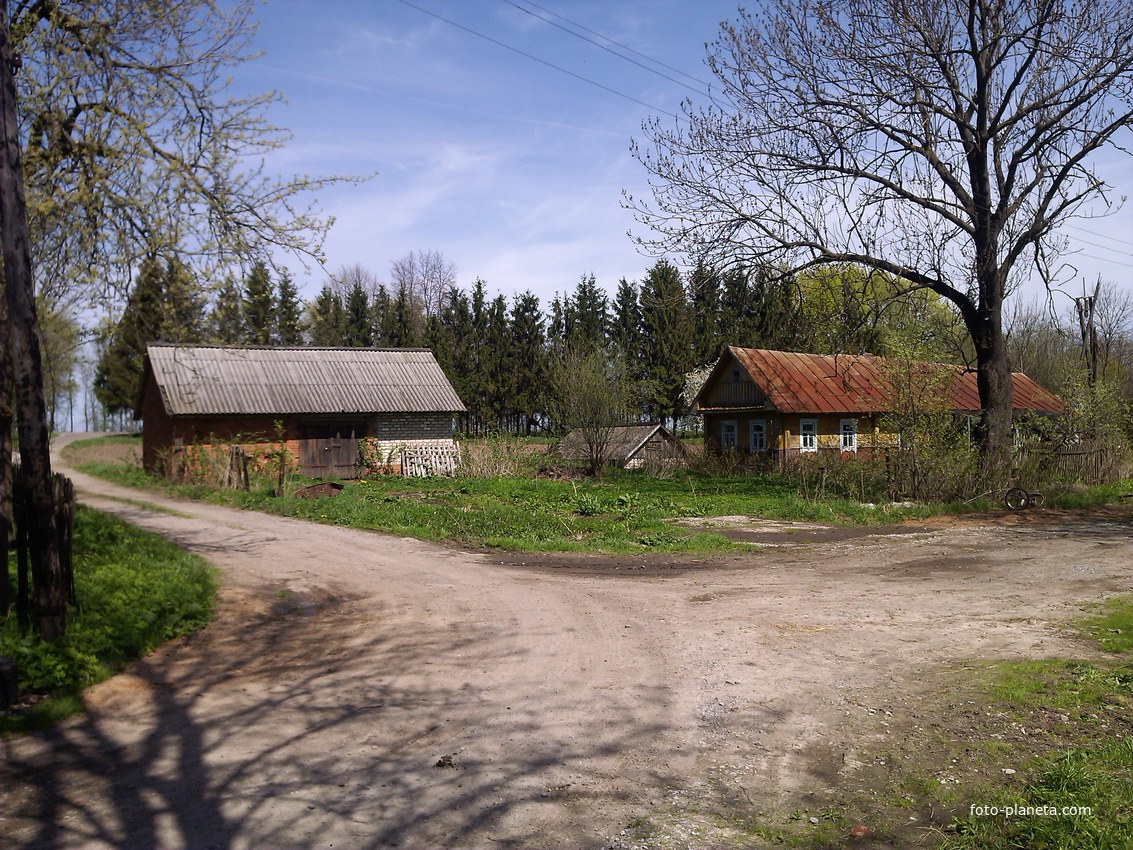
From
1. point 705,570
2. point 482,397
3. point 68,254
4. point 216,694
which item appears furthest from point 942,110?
point 482,397

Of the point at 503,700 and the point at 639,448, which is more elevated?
the point at 639,448

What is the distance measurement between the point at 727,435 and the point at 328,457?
15612 mm

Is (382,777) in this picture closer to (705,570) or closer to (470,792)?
(470,792)

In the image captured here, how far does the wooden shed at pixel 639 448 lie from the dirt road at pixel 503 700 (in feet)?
60.5

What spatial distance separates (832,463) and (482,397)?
34.3 meters

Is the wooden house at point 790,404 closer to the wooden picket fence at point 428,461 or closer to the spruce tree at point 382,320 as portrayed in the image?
the wooden picket fence at point 428,461

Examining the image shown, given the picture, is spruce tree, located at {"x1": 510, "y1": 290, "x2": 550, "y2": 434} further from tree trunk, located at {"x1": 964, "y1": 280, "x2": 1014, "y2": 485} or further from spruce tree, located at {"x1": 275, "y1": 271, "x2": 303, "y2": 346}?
spruce tree, located at {"x1": 275, "y1": 271, "x2": 303, "y2": 346}

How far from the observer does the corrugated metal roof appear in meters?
26.9

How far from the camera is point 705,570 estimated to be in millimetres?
11672

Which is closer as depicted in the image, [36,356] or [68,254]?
[36,356]

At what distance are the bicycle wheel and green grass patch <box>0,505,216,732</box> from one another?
1703 centimetres

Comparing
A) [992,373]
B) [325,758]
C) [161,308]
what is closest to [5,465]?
[161,308]

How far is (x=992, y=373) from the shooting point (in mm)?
20844

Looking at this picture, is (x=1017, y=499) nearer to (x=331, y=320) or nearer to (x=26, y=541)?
(x=26, y=541)
